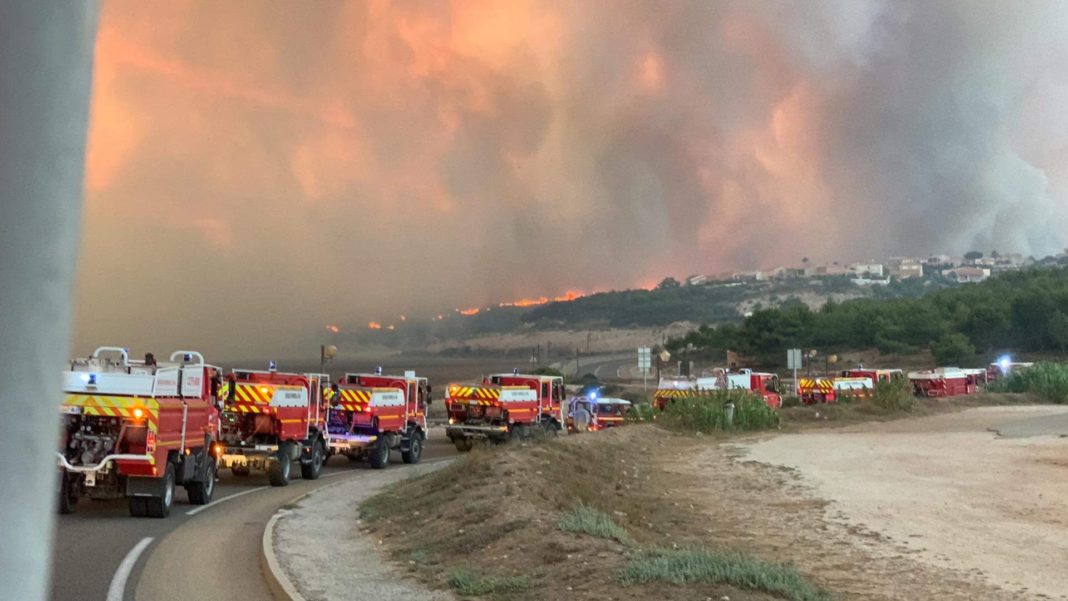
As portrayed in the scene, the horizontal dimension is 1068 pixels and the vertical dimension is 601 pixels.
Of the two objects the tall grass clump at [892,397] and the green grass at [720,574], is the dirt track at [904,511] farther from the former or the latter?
the tall grass clump at [892,397]

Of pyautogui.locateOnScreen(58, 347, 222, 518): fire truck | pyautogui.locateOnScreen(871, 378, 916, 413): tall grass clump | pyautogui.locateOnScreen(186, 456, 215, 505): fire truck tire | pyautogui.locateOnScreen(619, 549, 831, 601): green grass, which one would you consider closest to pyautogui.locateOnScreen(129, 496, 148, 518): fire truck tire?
pyautogui.locateOnScreen(58, 347, 222, 518): fire truck

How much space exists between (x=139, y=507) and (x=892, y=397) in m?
34.8

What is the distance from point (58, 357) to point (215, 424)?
16188 millimetres

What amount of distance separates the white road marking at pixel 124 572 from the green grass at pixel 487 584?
131 inches

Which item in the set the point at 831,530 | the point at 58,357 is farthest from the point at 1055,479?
the point at 58,357

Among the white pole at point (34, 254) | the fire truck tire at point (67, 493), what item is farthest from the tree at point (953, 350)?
the white pole at point (34, 254)

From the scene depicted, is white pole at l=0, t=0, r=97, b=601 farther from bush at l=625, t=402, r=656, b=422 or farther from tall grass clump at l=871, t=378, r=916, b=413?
tall grass clump at l=871, t=378, r=916, b=413

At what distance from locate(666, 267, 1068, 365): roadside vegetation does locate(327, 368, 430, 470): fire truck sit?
70.1m

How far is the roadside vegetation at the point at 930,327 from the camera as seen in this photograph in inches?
3253

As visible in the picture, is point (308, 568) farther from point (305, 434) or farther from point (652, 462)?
point (652, 462)

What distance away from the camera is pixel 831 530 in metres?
12.3

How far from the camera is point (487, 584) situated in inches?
335

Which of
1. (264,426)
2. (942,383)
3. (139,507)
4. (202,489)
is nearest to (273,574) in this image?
(139,507)

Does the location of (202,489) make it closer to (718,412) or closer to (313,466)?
(313,466)
